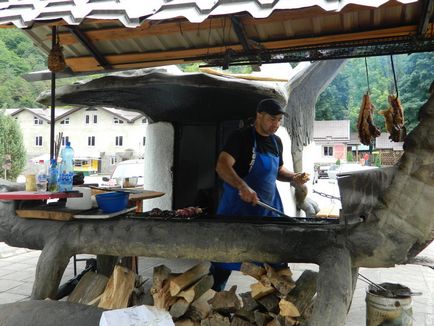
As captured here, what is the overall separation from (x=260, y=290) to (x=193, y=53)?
274 cm

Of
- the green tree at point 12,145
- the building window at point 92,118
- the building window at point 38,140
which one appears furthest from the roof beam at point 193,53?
the building window at point 38,140

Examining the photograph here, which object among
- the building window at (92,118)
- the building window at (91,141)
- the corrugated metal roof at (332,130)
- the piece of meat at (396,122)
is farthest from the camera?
the building window at (91,141)

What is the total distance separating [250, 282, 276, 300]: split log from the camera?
3119mm

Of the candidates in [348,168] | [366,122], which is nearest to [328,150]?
[348,168]

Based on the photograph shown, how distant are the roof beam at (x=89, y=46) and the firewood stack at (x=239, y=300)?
2649 mm

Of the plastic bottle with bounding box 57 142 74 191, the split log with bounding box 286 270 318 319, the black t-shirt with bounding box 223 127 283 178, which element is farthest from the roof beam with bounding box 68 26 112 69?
the split log with bounding box 286 270 318 319

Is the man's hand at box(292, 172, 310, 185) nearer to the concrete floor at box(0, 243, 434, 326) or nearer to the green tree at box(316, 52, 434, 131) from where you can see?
the concrete floor at box(0, 243, 434, 326)

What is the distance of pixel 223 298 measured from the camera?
10.9 ft

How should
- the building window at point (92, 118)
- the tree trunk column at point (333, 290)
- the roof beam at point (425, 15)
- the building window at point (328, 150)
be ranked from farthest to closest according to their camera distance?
the building window at point (92, 118) < the building window at point (328, 150) < the roof beam at point (425, 15) < the tree trunk column at point (333, 290)

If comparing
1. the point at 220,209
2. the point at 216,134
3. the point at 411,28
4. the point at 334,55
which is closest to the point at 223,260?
the point at 220,209

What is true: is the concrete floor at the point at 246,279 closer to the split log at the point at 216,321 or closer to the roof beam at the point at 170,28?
the split log at the point at 216,321

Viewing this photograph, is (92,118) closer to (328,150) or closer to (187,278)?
(328,150)

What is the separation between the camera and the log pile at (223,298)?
3.11m

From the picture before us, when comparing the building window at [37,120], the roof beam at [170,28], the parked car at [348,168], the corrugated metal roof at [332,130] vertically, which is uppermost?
the building window at [37,120]
